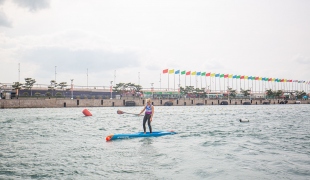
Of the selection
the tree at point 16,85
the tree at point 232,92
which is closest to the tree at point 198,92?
the tree at point 232,92

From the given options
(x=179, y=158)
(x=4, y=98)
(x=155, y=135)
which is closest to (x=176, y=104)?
(x=4, y=98)

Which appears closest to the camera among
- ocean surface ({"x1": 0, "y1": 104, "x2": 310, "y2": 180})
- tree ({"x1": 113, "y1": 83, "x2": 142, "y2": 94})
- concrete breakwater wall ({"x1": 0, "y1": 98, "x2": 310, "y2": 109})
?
ocean surface ({"x1": 0, "y1": 104, "x2": 310, "y2": 180})

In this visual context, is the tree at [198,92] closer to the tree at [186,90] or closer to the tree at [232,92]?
the tree at [186,90]

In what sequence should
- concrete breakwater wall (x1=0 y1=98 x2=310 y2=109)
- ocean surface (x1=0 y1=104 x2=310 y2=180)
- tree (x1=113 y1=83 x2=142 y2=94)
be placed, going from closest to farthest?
ocean surface (x1=0 y1=104 x2=310 y2=180) < concrete breakwater wall (x1=0 y1=98 x2=310 y2=109) < tree (x1=113 y1=83 x2=142 y2=94)

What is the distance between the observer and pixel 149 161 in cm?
1209

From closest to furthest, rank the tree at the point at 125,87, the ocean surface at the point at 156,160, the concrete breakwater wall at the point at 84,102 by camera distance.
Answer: the ocean surface at the point at 156,160
the concrete breakwater wall at the point at 84,102
the tree at the point at 125,87

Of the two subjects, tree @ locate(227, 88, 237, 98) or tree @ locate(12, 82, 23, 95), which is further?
tree @ locate(227, 88, 237, 98)

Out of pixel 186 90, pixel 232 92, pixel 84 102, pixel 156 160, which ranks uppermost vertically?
pixel 186 90

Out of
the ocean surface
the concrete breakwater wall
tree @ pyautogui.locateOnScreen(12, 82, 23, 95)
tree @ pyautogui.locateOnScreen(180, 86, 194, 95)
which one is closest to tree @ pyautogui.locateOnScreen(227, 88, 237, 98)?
the concrete breakwater wall

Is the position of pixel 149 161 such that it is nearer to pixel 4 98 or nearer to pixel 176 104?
pixel 4 98

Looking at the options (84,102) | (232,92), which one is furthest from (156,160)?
(232,92)

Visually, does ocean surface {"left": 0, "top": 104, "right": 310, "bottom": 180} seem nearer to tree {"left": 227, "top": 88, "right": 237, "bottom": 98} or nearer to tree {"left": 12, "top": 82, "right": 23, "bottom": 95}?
tree {"left": 12, "top": 82, "right": 23, "bottom": 95}

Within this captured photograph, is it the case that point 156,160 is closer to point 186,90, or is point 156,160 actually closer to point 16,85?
point 16,85

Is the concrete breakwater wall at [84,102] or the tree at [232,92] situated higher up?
the tree at [232,92]
